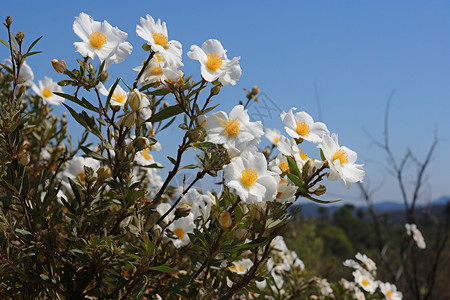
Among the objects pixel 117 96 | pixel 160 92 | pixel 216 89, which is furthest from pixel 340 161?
pixel 117 96

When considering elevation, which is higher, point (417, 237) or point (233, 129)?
point (417, 237)

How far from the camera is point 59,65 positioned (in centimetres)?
96

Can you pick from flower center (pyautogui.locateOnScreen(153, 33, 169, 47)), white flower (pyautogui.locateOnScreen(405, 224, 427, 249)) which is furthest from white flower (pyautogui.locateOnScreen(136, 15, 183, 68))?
white flower (pyautogui.locateOnScreen(405, 224, 427, 249))

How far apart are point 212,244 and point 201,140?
9.0 inches

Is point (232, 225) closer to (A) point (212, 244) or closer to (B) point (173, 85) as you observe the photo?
(A) point (212, 244)

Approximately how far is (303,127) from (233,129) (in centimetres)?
18

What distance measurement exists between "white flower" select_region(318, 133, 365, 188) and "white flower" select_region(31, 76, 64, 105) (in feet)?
4.14

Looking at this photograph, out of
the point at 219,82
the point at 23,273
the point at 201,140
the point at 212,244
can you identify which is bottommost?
the point at 23,273

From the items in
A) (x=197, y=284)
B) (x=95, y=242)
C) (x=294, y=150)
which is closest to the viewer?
(x=95, y=242)

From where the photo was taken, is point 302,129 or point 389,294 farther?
point 389,294

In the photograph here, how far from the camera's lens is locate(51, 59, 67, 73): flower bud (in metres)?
0.95

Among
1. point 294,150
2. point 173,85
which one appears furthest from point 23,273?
point 294,150

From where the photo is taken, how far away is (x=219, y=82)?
986 millimetres

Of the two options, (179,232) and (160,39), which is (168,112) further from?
(179,232)
